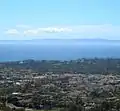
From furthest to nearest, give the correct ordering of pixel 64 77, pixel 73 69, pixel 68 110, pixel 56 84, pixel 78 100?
pixel 73 69 < pixel 64 77 < pixel 56 84 < pixel 78 100 < pixel 68 110

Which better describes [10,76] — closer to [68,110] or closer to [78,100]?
[78,100]

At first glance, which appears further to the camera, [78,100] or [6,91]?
[6,91]

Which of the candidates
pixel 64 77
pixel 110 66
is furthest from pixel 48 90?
pixel 110 66

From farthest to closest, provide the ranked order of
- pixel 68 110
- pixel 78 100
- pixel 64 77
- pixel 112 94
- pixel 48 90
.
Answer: pixel 64 77, pixel 48 90, pixel 112 94, pixel 78 100, pixel 68 110

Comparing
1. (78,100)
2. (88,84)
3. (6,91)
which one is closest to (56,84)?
(88,84)

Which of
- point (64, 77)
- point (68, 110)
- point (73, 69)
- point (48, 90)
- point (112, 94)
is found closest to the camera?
point (68, 110)

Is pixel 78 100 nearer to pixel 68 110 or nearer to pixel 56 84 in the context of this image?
pixel 68 110

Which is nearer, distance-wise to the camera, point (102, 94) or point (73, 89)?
point (102, 94)

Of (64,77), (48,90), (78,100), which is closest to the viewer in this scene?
(78,100)
